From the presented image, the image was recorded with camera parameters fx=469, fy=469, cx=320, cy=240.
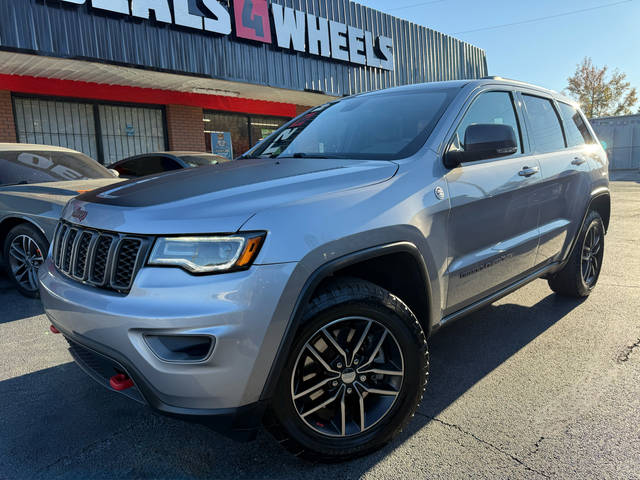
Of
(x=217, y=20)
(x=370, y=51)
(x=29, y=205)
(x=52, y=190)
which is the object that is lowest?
(x=29, y=205)

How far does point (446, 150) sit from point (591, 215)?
2341 millimetres

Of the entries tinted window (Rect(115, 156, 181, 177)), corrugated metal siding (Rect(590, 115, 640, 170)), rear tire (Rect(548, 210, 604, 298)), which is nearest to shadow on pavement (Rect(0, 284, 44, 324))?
tinted window (Rect(115, 156, 181, 177))

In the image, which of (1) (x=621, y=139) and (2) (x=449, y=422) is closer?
(2) (x=449, y=422)

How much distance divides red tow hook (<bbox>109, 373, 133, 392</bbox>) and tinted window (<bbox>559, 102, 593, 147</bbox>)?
3723mm

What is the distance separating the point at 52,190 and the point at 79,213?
286 centimetres

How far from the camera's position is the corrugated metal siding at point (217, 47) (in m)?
8.23

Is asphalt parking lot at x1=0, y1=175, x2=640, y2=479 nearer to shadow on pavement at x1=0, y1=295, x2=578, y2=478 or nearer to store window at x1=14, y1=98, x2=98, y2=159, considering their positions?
shadow on pavement at x1=0, y1=295, x2=578, y2=478

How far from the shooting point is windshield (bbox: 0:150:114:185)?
16.8 ft

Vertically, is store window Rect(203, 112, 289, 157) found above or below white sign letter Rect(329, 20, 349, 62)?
below

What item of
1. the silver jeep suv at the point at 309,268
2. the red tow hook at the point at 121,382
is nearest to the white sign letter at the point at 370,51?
the silver jeep suv at the point at 309,268

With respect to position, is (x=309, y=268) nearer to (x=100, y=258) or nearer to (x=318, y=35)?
(x=100, y=258)

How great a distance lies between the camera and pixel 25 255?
4668 mm

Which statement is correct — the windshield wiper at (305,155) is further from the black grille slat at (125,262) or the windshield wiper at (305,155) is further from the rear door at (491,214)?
the black grille slat at (125,262)

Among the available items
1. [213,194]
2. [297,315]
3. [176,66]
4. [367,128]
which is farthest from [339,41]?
[297,315]
